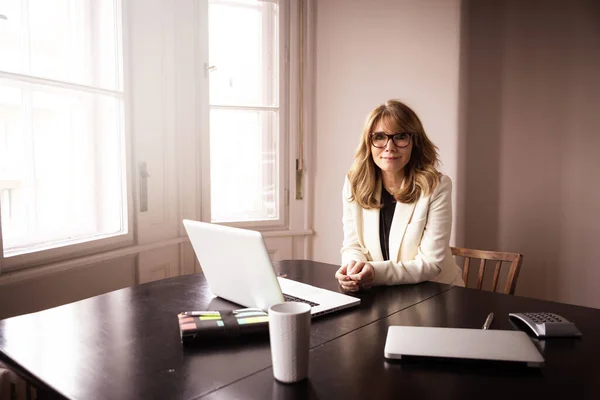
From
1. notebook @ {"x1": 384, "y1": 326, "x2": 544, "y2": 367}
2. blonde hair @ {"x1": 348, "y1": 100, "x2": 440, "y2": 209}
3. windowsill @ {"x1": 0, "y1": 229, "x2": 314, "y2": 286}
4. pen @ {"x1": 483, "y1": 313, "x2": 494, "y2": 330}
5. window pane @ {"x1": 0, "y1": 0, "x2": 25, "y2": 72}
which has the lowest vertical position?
windowsill @ {"x1": 0, "y1": 229, "x2": 314, "y2": 286}

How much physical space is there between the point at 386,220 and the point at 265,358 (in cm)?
108

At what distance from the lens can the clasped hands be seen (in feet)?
5.03

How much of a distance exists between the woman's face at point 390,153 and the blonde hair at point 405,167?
3 cm

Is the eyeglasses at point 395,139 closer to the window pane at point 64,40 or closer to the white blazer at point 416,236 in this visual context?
the white blazer at point 416,236

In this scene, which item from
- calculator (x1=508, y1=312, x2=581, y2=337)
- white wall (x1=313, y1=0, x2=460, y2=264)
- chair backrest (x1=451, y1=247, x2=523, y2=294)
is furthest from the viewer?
white wall (x1=313, y1=0, x2=460, y2=264)

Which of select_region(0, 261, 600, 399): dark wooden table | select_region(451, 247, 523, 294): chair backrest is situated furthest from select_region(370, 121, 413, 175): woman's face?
select_region(0, 261, 600, 399): dark wooden table

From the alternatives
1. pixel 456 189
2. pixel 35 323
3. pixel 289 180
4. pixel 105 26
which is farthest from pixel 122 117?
pixel 456 189

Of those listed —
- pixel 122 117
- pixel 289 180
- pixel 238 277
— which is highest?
pixel 122 117

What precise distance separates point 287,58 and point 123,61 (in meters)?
1.02

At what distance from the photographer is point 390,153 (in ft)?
6.25

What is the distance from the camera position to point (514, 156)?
8.90 feet

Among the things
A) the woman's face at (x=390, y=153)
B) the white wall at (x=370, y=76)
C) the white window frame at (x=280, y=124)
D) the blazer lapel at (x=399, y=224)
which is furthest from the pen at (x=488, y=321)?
the white window frame at (x=280, y=124)

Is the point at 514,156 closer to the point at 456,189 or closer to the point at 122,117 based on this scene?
the point at 456,189

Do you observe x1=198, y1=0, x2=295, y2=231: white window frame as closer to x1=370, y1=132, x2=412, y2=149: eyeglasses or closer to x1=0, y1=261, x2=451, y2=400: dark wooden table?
x1=370, y1=132, x2=412, y2=149: eyeglasses
